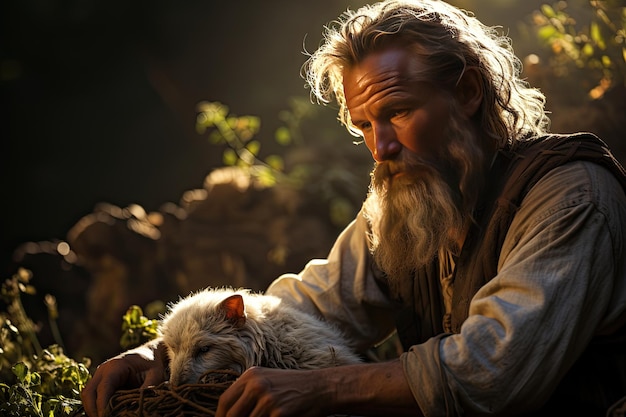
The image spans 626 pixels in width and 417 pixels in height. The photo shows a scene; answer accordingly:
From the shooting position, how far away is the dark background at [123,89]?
873 cm

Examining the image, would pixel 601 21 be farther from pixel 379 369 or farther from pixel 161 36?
pixel 161 36

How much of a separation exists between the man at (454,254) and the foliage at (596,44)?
137 cm

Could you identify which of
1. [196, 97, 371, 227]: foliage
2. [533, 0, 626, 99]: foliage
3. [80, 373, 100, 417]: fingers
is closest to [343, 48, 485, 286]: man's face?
[80, 373, 100, 417]: fingers

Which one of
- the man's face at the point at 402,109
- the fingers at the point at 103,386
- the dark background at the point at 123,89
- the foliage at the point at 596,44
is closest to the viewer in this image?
the fingers at the point at 103,386

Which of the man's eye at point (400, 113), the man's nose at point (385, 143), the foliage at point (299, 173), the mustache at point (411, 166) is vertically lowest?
the foliage at point (299, 173)

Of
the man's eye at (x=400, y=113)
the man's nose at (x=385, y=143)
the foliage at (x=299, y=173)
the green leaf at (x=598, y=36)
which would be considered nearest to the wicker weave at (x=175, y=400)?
the man's nose at (x=385, y=143)

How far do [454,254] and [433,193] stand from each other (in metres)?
0.31

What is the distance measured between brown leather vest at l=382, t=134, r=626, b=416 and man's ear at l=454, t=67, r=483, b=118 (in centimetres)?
22

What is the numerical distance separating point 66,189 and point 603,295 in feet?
25.8

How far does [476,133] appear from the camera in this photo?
3.01m

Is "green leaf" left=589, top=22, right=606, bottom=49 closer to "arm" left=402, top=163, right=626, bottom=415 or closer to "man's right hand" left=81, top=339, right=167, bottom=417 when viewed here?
"arm" left=402, top=163, right=626, bottom=415

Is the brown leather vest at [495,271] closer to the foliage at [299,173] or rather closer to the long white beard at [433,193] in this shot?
the long white beard at [433,193]

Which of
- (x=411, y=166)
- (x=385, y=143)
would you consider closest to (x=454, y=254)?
(x=411, y=166)

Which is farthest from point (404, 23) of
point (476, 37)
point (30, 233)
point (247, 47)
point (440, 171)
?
point (30, 233)
